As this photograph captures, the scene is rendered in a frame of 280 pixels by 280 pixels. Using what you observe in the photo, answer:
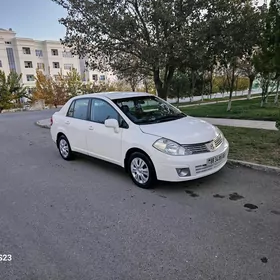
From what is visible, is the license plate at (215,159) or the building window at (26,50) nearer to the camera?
the license plate at (215,159)

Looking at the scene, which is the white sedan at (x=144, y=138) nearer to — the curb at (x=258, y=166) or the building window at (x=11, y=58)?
the curb at (x=258, y=166)

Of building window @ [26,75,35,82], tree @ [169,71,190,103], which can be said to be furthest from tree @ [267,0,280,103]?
building window @ [26,75,35,82]

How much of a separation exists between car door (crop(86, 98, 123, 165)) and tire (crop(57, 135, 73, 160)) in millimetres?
961

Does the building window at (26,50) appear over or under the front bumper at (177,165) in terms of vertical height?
over

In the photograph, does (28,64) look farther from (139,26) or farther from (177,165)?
(177,165)

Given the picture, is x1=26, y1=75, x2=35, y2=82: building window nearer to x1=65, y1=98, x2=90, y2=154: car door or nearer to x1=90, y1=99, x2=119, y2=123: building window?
x1=65, y1=98, x2=90, y2=154: car door

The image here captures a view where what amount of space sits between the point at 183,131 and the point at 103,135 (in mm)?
1634

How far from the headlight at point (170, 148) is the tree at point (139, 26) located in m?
4.94

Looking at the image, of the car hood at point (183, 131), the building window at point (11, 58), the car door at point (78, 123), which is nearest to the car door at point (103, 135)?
the car door at point (78, 123)

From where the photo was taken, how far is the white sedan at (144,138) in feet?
12.8

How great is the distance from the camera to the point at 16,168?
574cm

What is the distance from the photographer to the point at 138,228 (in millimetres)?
3064

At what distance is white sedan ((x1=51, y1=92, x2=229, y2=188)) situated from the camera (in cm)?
389

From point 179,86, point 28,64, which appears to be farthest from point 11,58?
point 179,86
